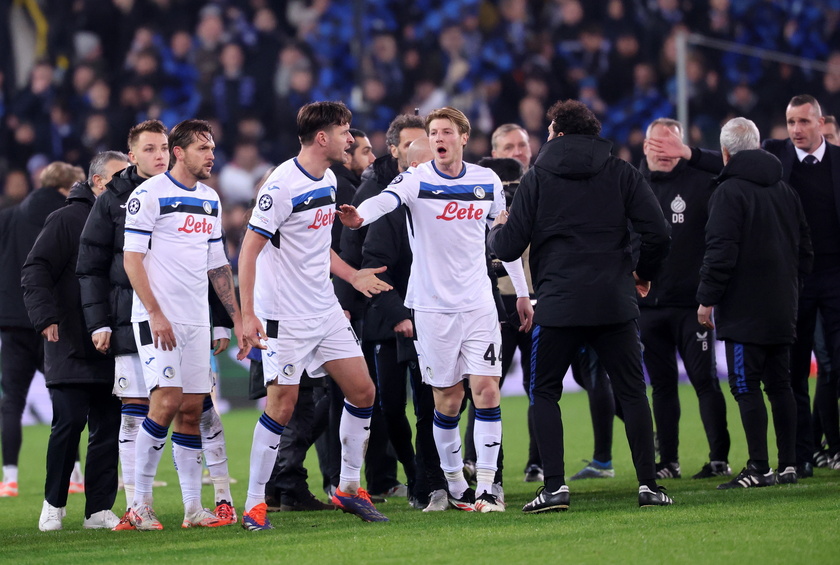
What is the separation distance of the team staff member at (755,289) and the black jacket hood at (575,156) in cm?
121

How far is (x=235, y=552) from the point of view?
5.06 m

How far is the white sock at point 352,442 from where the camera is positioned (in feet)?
19.9

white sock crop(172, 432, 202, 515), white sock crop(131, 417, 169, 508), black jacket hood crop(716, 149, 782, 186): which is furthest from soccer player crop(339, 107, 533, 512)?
black jacket hood crop(716, 149, 782, 186)

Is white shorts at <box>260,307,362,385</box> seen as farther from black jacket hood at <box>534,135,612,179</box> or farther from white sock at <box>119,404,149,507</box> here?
black jacket hood at <box>534,135,612,179</box>

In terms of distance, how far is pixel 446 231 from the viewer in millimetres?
6145

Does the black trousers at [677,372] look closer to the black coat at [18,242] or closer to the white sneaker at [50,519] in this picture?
the white sneaker at [50,519]

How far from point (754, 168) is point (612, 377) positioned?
1.68 meters

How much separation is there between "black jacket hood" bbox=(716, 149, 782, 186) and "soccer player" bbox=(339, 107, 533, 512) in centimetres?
159

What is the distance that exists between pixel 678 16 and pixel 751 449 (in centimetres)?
1324

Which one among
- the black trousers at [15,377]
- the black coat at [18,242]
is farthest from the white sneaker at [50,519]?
the black coat at [18,242]

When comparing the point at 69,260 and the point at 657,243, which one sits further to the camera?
the point at 69,260

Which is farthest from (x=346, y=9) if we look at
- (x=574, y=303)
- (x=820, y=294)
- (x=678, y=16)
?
(x=574, y=303)

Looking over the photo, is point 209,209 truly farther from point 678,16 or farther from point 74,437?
point 678,16

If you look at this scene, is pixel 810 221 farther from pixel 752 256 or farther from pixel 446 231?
pixel 446 231
